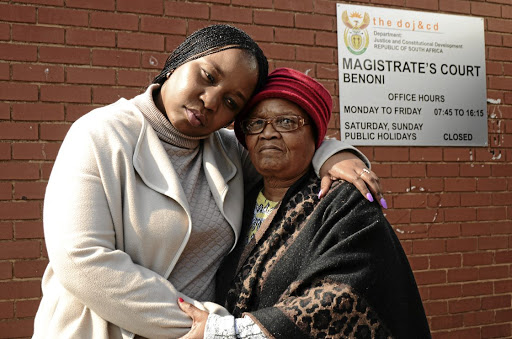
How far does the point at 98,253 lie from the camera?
177 centimetres

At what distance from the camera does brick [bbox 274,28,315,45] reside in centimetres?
415

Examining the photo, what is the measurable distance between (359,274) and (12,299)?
2497 mm

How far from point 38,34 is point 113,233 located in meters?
2.20

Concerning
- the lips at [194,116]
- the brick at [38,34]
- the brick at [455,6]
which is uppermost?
the brick at [455,6]

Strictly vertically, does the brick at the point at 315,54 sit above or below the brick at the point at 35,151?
above

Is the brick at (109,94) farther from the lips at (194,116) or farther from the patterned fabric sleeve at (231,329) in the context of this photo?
the patterned fabric sleeve at (231,329)

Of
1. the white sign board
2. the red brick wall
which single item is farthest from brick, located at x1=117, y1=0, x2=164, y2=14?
the white sign board

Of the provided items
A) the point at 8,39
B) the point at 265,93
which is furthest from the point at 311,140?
the point at 8,39

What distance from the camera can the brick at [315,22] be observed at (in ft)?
A: 13.8

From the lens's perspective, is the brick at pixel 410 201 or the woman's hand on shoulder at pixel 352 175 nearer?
the woman's hand on shoulder at pixel 352 175

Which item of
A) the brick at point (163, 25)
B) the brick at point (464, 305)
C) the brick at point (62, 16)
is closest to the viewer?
the brick at point (62, 16)

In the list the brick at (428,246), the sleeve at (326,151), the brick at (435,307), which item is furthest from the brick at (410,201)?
the sleeve at (326,151)

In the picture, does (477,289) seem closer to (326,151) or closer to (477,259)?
(477,259)

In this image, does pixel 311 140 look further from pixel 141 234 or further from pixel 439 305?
pixel 439 305
